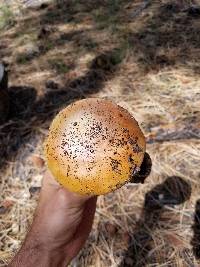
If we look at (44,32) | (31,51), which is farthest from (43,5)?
(31,51)

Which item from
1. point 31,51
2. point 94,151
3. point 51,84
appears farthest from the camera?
point 31,51

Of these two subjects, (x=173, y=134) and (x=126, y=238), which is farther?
(x=173, y=134)

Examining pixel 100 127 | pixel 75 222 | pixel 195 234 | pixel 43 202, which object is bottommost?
pixel 195 234

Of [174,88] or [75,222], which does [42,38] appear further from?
[75,222]

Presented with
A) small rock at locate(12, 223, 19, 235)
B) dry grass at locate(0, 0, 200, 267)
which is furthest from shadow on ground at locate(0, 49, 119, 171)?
small rock at locate(12, 223, 19, 235)

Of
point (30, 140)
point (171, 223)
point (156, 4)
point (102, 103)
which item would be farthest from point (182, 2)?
point (102, 103)

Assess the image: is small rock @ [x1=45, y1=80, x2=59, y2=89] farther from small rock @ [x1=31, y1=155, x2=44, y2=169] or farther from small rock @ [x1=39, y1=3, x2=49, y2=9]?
small rock @ [x1=39, y1=3, x2=49, y2=9]

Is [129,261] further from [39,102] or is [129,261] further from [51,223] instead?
[39,102]
